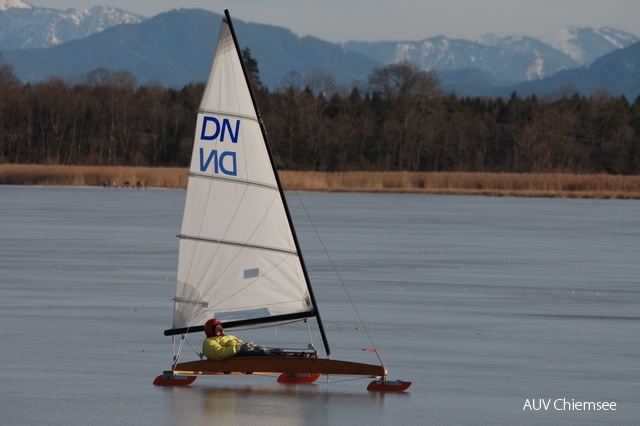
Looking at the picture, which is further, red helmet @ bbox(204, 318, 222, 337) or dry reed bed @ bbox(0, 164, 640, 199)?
dry reed bed @ bbox(0, 164, 640, 199)

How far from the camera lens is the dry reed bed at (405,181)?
5581 centimetres

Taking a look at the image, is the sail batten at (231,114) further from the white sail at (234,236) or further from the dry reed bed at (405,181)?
the dry reed bed at (405,181)

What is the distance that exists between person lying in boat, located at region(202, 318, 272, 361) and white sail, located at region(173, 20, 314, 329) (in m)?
0.35

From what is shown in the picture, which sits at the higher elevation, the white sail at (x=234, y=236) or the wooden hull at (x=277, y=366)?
the white sail at (x=234, y=236)

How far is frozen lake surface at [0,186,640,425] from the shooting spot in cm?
1038

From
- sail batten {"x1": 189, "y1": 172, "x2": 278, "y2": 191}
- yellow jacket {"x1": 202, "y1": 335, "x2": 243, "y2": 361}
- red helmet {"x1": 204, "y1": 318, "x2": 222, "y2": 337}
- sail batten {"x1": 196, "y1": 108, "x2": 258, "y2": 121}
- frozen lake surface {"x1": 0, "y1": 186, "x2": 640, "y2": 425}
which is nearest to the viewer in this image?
frozen lake surface {"x1": 0, "y1": 186, "x2": 640, "y2": 425}

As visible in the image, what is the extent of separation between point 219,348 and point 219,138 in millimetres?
2025


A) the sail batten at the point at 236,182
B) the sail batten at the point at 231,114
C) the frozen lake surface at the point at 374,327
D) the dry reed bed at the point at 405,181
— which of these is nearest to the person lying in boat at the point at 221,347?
the frozen lake surface at the point at 374,327

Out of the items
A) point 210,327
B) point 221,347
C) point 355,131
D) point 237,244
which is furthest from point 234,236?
point 355,131

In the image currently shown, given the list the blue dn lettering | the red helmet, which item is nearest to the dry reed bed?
the blue dn lettering

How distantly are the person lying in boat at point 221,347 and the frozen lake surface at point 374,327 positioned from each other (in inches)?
12.1

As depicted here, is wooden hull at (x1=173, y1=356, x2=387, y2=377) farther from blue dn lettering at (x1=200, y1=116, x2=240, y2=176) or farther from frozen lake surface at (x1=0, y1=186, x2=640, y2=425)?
blue dn lettering at (x1=200, y1=116, x2=240, y2=176)

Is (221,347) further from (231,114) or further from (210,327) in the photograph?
(231,114)

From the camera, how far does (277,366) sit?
1132 cm
